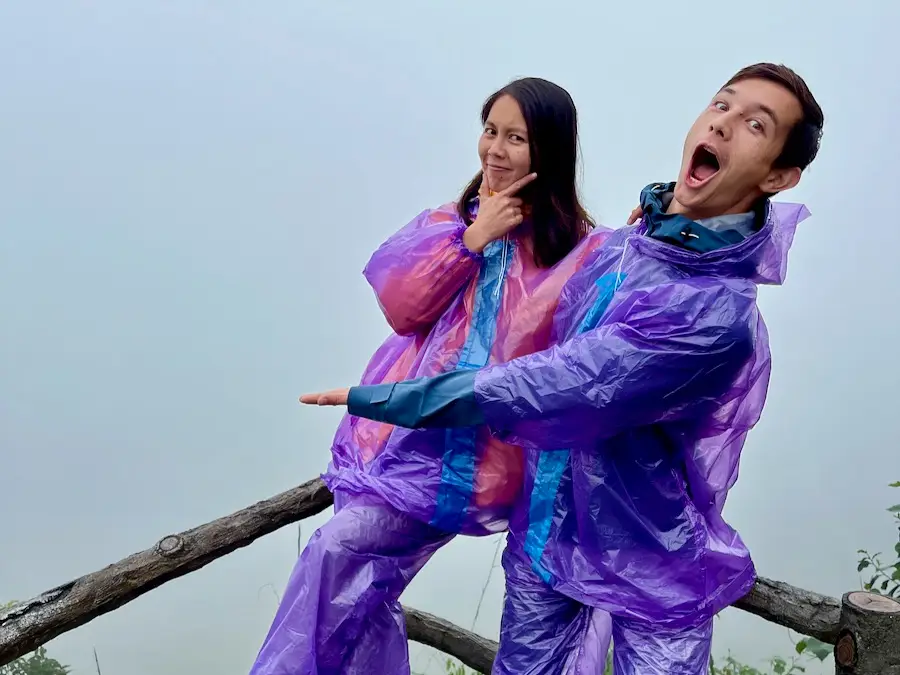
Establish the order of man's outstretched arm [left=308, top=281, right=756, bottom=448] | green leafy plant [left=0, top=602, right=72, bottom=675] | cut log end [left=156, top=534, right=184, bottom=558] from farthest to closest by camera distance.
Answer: green leafy plant [left=0, top=602, right=72, bottom=675] < cut log end [left=156, top=534, right=184, bottom=558] < man's outstretched arm [left=308, top=281, right=756, bottom=448]

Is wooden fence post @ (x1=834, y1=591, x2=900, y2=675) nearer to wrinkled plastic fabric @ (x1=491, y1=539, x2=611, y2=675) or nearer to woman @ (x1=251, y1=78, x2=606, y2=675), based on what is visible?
wrinkled plastic fabric @ (x1=491, y1=539, x2=611, y2=675)

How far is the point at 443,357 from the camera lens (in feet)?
4.16

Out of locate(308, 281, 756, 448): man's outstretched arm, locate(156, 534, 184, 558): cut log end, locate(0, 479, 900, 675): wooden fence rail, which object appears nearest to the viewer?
locate(308, 281, 756, 448): man's outstretched arm

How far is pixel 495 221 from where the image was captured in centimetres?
123

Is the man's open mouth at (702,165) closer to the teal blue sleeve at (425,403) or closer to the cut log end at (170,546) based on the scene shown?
the teal blue sleeve at (425,403)

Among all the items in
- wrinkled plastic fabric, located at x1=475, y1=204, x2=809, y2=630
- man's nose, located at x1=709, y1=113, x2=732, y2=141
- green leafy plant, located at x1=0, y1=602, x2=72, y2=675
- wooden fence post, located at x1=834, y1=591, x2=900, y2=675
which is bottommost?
green leafy plant, located at x1=0, y1=602, x2=72, y2=675

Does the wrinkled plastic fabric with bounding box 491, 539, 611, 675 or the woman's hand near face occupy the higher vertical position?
the woman's hand near face

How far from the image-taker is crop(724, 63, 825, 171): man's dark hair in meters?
1.06

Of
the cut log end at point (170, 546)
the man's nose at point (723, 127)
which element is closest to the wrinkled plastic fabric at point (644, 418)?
the man's nose at point (723, 127)

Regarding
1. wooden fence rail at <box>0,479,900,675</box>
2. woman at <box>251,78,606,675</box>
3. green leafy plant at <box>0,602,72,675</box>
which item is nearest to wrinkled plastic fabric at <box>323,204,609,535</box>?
woman at <box>251,78,606,675</box>

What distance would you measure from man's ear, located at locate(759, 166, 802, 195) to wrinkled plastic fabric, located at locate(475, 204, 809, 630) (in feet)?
0.12

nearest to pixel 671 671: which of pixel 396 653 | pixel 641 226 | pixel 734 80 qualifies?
pixel 396 653

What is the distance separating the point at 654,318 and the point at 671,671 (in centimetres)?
45

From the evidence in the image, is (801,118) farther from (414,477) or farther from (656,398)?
(414,477)
